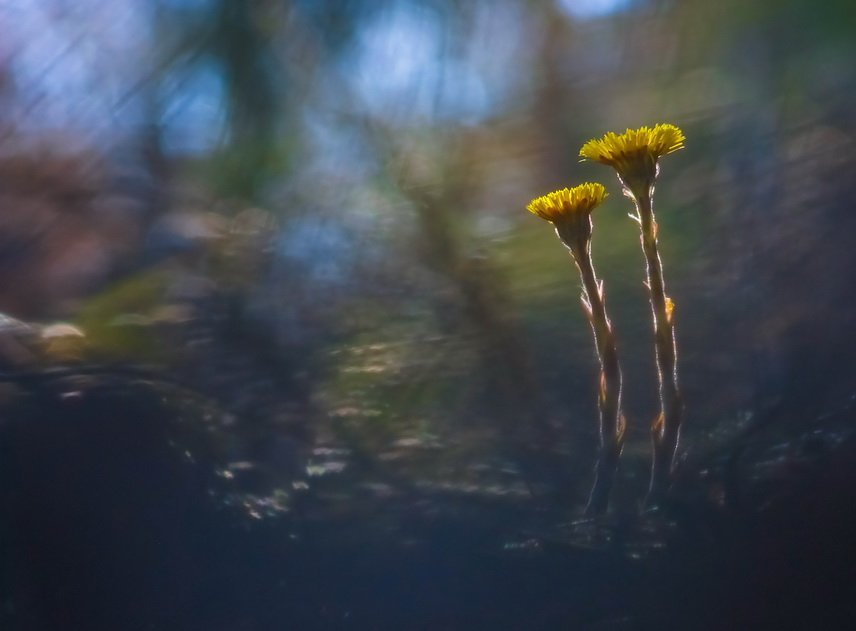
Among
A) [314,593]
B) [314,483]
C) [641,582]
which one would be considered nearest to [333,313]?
[314,483]

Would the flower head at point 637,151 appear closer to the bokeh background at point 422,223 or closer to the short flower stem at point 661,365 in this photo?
the short flower stem at point 661,365

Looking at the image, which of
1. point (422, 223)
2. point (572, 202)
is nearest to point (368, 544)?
point (572, 202)

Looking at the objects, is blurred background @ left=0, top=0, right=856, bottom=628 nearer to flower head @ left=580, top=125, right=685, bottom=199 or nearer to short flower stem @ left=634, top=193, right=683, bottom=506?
short flower stem @ left=634, top=193, right=683, bottom=506

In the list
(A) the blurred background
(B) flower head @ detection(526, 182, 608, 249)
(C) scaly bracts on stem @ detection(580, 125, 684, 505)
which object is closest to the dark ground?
(A) the blurred background

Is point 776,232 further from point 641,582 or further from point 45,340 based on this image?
point 45,340

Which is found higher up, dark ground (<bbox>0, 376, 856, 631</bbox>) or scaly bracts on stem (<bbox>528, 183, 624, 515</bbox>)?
scaly bracts on stem (<bbox>528, 183, 624, 515</bbox>)

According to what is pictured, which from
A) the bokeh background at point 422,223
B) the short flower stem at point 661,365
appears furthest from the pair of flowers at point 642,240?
the bokeh background at point 422,223

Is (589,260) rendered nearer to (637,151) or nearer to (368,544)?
(637,151)
